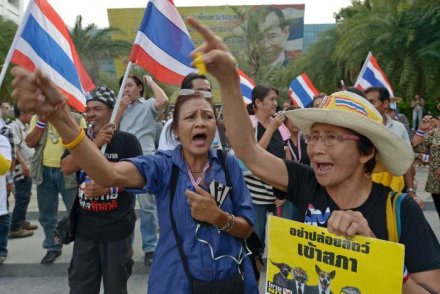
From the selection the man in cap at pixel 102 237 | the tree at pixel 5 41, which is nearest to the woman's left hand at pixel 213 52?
the man in cap at pixel 102 237

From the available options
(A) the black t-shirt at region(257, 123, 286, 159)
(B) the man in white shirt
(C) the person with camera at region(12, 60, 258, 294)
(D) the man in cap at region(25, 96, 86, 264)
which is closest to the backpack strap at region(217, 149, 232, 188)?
(C) the person with camera at region(12, 60, 258, 294)

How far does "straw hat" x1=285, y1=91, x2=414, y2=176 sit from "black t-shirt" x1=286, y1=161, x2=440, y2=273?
15cm

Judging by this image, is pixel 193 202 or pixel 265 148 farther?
pixel 265 148

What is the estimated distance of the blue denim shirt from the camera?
2.18 m

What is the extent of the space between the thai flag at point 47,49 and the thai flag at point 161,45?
1.77ft

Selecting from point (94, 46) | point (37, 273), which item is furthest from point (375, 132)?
point (94, 46)

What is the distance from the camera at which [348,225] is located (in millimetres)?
1597

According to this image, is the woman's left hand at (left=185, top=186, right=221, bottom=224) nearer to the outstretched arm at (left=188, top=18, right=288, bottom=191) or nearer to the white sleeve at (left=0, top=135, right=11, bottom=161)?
the outstretched arm at (left=188, top=18, right=288, bottom=191)

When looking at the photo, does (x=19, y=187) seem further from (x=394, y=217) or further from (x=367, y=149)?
(x=394, y=217)

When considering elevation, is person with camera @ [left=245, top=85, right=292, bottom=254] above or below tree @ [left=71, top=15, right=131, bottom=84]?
below

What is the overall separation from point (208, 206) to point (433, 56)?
1429 cm

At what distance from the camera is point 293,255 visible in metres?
1.77

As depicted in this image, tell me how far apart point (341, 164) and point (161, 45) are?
249 centimetres

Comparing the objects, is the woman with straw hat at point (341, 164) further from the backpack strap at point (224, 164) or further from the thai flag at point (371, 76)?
the thai flag at point (371, 76)
